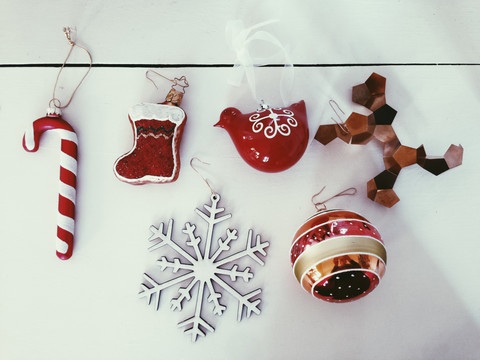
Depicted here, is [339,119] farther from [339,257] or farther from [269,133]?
[339,257]

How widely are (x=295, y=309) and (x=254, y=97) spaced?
1.75ft

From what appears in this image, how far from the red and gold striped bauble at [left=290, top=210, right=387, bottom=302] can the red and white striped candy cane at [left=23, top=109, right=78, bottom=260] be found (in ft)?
1.79

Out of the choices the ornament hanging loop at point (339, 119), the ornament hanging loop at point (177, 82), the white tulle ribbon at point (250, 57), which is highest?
the white tulle ribbon at point (250, 57)

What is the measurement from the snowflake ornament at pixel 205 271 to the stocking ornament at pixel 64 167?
0.20 meters

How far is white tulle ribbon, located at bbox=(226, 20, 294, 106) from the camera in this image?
37.2 inches

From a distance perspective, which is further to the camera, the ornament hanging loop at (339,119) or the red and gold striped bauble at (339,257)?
the ornament hanging loop at (339,119)

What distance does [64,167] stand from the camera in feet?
2.95

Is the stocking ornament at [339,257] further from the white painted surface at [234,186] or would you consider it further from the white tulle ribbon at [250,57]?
the white tulle ribbon at [250,57]

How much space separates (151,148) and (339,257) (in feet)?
1.57

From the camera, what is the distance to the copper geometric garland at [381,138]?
91 cm

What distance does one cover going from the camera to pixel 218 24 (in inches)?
37.8

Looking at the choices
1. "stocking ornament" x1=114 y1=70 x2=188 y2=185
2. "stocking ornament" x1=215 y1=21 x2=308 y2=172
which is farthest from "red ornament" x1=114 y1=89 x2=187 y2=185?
"stocking ornament" x1=215 y1=21 x2=308 y2=172

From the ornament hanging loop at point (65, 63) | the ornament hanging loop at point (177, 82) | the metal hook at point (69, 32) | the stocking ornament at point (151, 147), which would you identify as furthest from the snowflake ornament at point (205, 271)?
the metal hook at point (69, 32)

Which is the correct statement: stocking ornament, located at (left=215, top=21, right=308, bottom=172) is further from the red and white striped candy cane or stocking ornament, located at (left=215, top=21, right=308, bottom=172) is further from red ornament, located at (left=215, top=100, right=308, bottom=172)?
the red and white striped candy cane
